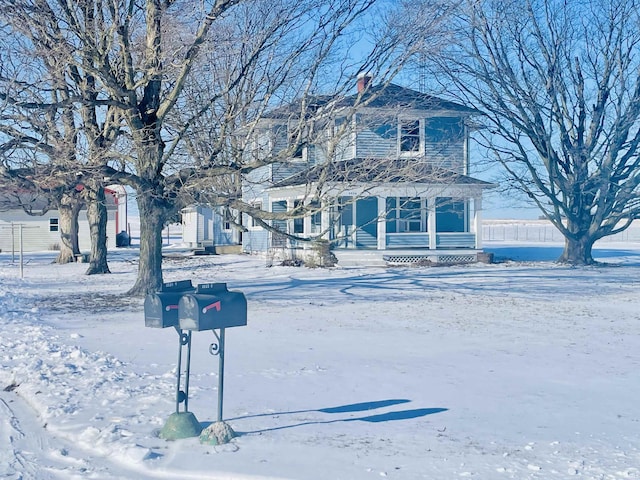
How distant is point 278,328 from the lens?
40.3ft

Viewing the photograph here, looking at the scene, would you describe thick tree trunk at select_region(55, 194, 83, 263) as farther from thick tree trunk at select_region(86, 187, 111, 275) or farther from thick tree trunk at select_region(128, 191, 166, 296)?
thick tree trunk at select_region(128, 191, 166, 296)

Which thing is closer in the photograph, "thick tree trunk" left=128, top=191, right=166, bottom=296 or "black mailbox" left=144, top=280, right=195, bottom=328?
"black mailbox" left=144, top=280, right=195, bottom=328

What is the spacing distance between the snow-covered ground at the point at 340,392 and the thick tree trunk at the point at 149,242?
1.06 m

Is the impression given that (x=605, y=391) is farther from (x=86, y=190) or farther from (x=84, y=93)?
(x=86, y=190)

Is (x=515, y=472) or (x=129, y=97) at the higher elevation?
(x=129, y=97)

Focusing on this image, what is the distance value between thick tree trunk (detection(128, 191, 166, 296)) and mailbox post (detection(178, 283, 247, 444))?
431 inches

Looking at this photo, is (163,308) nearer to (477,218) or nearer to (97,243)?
(97,243)

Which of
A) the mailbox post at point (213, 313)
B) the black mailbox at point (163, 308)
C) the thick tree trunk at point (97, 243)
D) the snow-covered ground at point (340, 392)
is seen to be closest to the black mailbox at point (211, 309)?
the mailbox post at point (213, 313)

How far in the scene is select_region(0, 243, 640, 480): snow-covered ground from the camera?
5449 millimetres

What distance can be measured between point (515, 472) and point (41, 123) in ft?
41.3

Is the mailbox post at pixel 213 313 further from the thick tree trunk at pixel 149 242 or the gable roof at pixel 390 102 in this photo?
the thick tree trunk at pixel 149 242

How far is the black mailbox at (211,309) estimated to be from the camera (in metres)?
5.62

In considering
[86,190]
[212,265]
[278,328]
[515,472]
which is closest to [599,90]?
[212,265]

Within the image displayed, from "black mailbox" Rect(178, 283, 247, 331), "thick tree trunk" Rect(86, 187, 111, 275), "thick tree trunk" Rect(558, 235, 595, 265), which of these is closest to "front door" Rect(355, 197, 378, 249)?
"thick tree trunk" Rect(558, 235, 595, 265)
